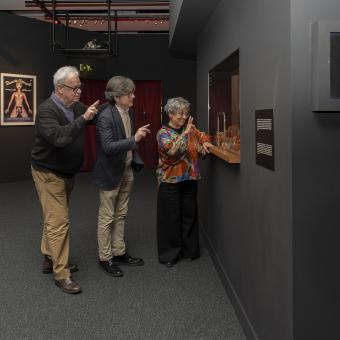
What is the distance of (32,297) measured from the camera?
3.16 metres

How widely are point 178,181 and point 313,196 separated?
2.06m

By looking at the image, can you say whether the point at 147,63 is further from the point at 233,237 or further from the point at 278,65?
the point at 278,65

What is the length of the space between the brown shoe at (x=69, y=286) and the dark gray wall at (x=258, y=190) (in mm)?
1123

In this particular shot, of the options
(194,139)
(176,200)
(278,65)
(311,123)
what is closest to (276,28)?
(278,65)

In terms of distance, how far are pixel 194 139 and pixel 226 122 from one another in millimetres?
308

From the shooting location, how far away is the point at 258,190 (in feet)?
7.66

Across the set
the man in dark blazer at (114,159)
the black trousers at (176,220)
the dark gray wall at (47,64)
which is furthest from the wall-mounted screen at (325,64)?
the dark gray wall at (47,64)

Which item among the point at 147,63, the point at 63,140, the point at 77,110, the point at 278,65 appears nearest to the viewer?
the point at 278,65

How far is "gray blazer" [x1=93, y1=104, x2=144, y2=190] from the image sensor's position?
3.34 meters

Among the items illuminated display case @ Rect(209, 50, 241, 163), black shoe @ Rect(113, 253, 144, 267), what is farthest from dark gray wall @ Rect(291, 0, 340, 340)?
black shoe @ Rect(113, 253, 144, 267)

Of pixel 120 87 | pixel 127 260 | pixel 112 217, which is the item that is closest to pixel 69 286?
pixel 112 217

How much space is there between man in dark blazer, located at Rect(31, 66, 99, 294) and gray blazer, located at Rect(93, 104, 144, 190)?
0.61ft

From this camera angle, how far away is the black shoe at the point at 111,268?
3.60m

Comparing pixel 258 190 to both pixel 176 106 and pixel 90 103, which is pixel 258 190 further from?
pixel 90 103
